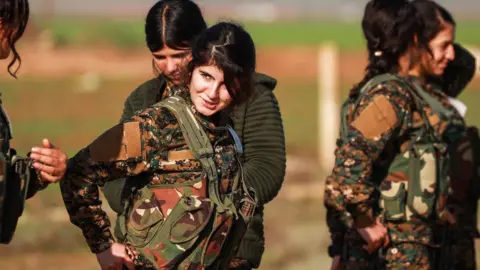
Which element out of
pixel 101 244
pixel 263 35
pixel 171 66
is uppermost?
pixel 263 35

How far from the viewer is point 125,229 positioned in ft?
15.0

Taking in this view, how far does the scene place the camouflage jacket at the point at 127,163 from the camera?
14.4 feet

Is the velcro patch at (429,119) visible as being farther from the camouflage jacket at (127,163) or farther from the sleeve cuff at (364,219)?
the camouflage jacket at (127,163)

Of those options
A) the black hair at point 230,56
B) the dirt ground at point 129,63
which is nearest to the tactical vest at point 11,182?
the black hair at point 230,56

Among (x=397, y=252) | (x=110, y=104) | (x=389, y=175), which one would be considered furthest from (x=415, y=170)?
(x=110, y=104)

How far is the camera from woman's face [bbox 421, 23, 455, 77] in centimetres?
589

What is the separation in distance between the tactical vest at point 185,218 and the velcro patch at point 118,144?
0.17 m

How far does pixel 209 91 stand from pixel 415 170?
4.56 ft

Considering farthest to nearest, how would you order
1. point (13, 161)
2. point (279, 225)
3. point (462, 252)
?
point (279, 225), point (462, 252), point (13, 161)

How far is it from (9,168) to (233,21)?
4.07 feet

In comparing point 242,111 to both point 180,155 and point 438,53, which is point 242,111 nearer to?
point 180,155

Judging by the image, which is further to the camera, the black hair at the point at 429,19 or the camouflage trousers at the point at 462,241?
the camouflage trousers at the point at 462,241

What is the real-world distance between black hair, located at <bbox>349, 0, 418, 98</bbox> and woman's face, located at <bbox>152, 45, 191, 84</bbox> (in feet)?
3.12

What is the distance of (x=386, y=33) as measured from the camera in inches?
227
